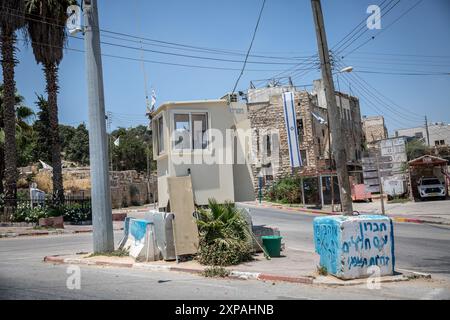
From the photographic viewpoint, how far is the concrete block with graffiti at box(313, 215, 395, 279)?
8711mm

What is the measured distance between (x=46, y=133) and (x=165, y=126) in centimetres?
4475

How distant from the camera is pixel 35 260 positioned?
12508 millimetres

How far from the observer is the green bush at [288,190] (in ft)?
122

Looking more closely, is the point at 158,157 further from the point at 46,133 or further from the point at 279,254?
the point at 46,133

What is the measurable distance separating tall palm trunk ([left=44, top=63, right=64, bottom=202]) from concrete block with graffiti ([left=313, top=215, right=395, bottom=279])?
2132 cm

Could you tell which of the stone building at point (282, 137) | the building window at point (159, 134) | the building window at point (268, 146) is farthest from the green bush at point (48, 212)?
the building window at point (268, 146)

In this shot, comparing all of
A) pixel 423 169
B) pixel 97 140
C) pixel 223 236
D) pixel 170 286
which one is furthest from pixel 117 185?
pixel 170 286

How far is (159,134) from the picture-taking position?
13750 millimetres

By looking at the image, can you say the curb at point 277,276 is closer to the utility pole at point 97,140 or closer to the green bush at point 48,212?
the utility pole at point 97,140

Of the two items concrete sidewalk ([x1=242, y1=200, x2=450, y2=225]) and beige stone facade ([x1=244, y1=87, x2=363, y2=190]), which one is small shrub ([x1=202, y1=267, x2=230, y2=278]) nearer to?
concrete sidewalk ([x1=242, y1=200, x2=450, y2=225])

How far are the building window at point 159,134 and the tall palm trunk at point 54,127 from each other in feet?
48.7

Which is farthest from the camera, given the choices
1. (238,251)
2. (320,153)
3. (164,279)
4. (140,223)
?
(320,153)

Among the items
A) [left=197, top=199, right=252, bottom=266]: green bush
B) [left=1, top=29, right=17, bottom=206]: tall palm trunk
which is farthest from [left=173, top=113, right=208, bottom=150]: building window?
[left=1, top=29, right=17, bottom=206]: tall palm trunk
